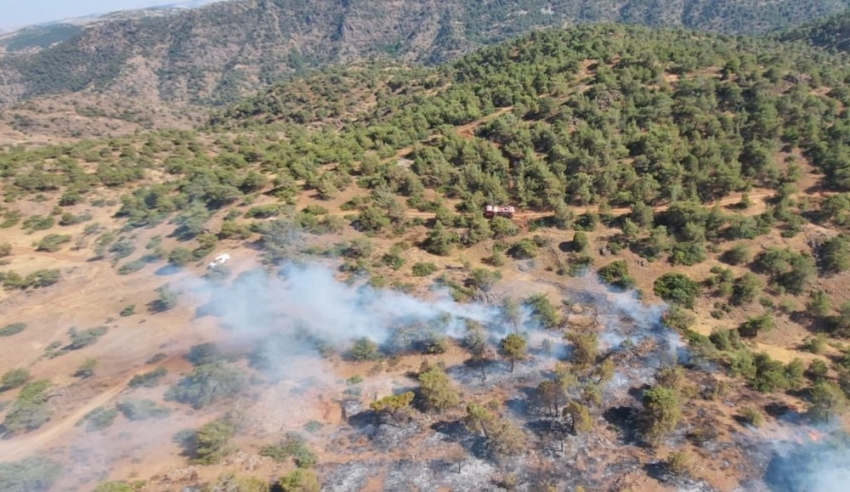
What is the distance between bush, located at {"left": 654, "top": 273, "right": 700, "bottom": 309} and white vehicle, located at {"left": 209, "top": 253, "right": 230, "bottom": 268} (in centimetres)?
4083

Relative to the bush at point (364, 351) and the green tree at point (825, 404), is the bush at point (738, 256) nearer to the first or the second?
the green tree at point (825, 404)

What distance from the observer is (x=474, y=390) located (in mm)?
33938

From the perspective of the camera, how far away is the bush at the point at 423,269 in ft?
144

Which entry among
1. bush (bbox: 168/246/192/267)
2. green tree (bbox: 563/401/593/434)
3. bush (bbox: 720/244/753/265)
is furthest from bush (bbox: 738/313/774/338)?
bush (bbox: 168/246/192/267)

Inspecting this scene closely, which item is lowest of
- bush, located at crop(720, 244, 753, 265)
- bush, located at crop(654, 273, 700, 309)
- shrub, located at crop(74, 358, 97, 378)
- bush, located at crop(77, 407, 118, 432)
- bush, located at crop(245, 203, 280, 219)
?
bush, located at crop(654, 273, 700, 309)

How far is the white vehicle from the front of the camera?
44728 millimetres

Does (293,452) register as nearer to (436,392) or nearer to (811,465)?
(436,392)

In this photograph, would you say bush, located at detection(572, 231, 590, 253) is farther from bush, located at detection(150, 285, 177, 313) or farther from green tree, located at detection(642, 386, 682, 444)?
bush, located at detection(150, 285, 177, 313)

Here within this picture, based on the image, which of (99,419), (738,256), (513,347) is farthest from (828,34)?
(99,419)

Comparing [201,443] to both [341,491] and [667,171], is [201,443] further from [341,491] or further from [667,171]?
[667,171]

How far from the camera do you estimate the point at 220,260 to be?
45.1m

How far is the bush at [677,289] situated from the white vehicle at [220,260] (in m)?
40.8

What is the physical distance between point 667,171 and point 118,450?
57.9 m

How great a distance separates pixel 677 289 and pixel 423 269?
2327 cm
